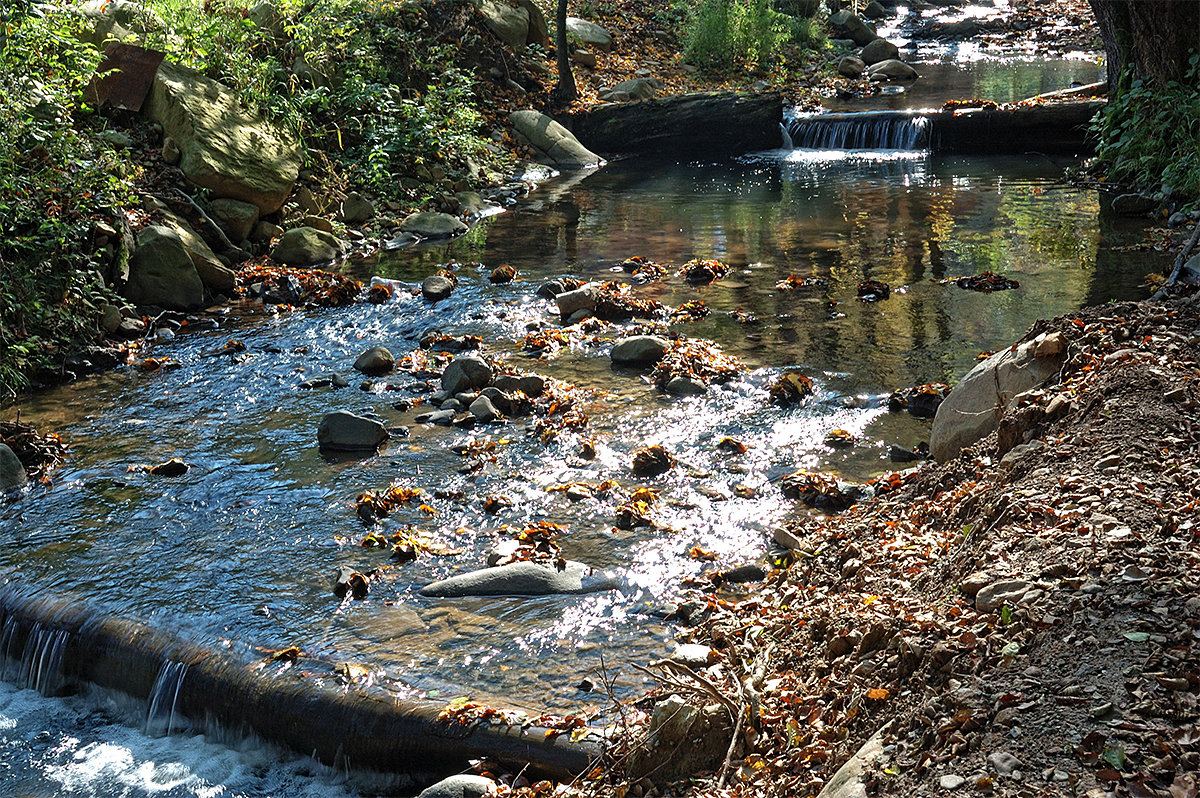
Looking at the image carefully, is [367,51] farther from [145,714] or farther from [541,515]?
[145,714]

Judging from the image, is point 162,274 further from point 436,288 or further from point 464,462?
point 464,462

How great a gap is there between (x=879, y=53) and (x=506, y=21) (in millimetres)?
9882

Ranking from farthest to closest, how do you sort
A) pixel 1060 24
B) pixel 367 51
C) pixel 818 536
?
pixel 1060 24 → pixel 367 51 → pixel 818 536

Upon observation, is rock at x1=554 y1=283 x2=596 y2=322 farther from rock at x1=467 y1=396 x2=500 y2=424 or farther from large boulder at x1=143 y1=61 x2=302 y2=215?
large boulder at x1=143 y1=61 x2=302 y2=215

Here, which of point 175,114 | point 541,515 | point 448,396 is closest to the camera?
point 541,515

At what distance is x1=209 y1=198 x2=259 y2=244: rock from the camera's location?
11102 millimetres

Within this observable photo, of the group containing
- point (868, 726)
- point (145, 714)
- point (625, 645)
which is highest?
point (868, 726)

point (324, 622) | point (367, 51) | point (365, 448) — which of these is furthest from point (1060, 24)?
point (324, 622)

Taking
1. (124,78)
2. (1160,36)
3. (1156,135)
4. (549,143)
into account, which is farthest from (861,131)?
(124,78)

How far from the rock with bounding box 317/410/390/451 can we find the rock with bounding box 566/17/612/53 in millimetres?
16753

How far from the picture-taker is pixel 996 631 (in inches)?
124

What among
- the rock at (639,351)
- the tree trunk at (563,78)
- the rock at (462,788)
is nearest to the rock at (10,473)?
the rock at (462,788)

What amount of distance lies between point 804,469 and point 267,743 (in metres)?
3.45

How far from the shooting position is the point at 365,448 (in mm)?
6746
